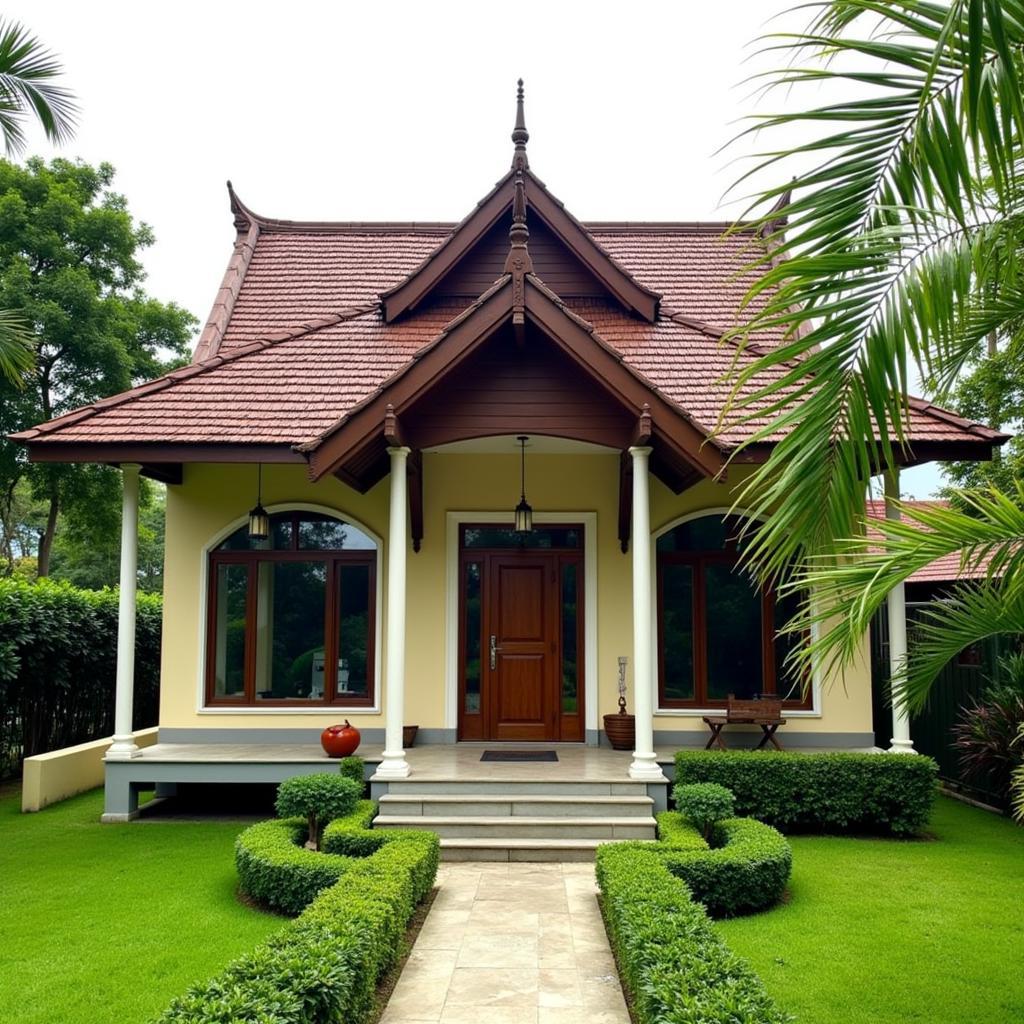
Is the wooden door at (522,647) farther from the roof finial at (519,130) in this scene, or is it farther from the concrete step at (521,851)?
the roof finial at (519,130)

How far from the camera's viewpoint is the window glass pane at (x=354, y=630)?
1023cm

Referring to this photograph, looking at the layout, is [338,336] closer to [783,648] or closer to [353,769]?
[353,769]

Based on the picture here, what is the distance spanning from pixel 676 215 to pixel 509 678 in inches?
334

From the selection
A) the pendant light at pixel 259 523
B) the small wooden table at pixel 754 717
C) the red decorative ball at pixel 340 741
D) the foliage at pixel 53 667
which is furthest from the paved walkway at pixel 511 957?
the foliage at pixel 53 667

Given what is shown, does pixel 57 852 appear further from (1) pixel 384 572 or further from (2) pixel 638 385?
(2) pixel 638 385

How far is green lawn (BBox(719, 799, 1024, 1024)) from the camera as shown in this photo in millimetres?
4613

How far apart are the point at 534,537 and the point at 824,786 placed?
422 cm

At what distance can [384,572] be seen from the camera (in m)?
10.3

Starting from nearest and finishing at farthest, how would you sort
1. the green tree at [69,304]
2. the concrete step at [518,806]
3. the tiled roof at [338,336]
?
the concrete step at [518,806]
the tiled roof at [338,336]
the green tree at [69,304]

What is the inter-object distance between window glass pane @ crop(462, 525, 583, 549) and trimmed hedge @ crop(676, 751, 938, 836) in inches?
125

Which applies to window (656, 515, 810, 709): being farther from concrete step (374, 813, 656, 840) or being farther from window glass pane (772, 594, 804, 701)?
concrete step (374, 813, 656, 840)

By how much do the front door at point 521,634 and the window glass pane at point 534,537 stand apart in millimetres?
12

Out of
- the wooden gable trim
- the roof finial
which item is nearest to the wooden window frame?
the wooden gable trim

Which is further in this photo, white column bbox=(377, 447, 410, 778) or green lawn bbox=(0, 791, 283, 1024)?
white column bbox=(377, 447, 410, 778)
